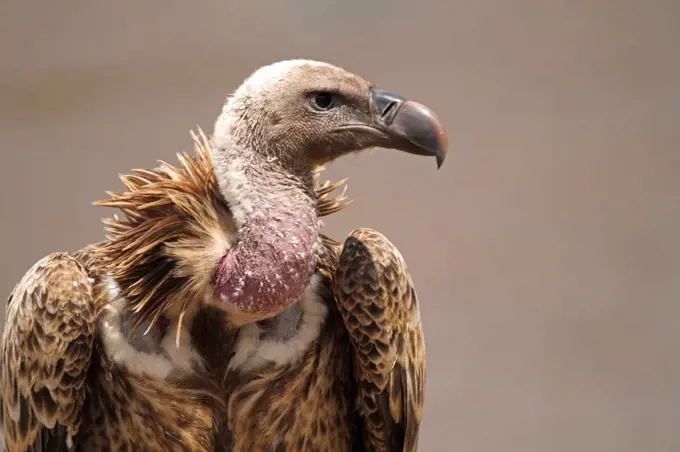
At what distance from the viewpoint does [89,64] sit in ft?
8.36

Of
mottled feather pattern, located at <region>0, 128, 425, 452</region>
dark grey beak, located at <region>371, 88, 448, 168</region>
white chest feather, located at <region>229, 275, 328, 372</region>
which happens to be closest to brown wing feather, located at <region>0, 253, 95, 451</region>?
mottled feather pattern, located at <region>0, 128, 425, 452</region>

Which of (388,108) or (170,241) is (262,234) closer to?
(170,241)

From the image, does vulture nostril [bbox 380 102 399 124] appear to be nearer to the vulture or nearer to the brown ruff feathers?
the vulture

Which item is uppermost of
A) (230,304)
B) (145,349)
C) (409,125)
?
(409,125)

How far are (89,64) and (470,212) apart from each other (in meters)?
1.28

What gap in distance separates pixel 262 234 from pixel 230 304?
0.13 m

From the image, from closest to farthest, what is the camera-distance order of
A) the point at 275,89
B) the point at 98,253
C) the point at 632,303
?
1. the point at 275,89
2. the point at 98,253
3. the point at 632,303

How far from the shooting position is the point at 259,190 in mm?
1437

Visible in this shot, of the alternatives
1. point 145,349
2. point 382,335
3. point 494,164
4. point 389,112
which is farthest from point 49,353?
point 494,164

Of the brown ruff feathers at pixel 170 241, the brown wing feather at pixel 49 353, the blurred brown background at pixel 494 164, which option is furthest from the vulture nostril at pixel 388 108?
the blurred brown background at pixel 494 164

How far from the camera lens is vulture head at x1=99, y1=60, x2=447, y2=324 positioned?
140cm

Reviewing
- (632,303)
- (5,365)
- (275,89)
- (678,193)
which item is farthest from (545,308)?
(5,365)

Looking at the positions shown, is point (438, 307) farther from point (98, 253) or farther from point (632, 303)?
point (98, 253)

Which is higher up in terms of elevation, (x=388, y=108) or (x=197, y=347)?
(x=388, y=108)
